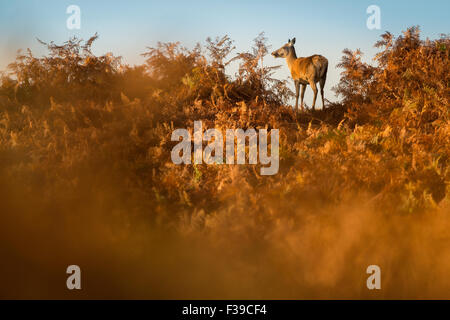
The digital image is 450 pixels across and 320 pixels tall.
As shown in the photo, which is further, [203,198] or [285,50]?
[285,50]

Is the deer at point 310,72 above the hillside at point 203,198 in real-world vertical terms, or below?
above

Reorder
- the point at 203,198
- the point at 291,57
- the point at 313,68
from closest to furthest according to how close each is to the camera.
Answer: the point at 203,198 → the point at 313,68 → the point at 291,57

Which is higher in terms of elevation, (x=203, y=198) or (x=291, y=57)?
(x=291, y=57)

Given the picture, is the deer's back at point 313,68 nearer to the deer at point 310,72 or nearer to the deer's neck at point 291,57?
the deer at point 310,72

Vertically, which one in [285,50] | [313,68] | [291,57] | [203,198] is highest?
[285,50]

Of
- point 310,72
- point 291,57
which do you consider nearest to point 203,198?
point 310,72

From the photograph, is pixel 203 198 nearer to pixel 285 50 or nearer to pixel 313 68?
pixel 313 68

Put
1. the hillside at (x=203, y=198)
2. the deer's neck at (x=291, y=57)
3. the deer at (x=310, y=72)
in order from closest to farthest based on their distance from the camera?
the hillside at (x=203, y=198) < the deer at (x=310, y=72) < the deer's neck at (x=291, y=57)

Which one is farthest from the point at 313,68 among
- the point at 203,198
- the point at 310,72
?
Result: the point at 203,198

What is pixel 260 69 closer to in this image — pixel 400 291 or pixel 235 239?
pixel 235 239

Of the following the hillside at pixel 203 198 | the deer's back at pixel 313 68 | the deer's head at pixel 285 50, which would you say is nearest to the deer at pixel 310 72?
the deer's back at pixel 313 68

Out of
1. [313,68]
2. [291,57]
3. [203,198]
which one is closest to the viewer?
[203,198]

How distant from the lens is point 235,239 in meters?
4.63
